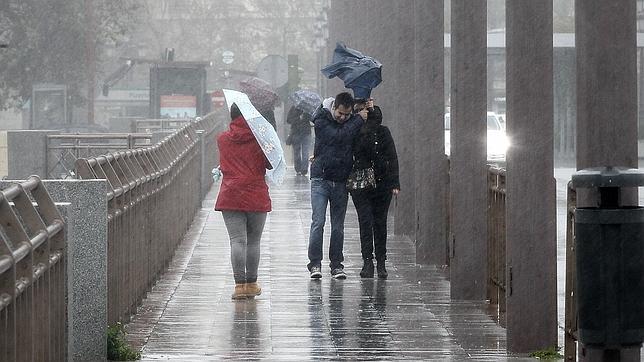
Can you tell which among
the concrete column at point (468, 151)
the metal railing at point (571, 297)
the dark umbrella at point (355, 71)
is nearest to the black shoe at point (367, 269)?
the dark umbrella at point (355, 71)

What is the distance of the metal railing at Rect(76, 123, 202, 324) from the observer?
1093cm

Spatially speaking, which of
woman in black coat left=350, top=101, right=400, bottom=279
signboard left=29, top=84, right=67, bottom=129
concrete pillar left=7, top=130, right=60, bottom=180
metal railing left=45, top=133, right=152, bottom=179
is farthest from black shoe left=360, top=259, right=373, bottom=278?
signboard left=29, top=84, right=67, bottom=129

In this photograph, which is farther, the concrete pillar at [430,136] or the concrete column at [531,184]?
the concrete pillar at [430,136]

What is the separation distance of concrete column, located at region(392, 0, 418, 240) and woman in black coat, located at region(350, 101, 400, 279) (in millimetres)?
4403

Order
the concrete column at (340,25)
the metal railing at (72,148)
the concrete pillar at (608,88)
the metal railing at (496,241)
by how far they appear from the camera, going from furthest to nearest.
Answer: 1. the concrete column at (340,25)
2. the metal railing at (72,148)
3. the metal railing at (496,241)
4. the concrete pillar at (608,88)

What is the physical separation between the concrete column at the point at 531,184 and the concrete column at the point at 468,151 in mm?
2977

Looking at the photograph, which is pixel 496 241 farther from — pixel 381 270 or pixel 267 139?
pixel 381 270

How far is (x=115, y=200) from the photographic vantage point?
36.3 ft

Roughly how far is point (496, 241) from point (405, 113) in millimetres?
7684

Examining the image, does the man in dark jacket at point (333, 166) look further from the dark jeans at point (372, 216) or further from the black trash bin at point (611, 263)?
the black trash bin at point (611, 263)

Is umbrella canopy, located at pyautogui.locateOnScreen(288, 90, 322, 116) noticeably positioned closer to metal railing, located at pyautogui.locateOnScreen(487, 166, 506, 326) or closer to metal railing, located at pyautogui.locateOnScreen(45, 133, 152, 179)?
metal railing, located at pyautogui.locateOnScreen(45, 133, 152, 179)

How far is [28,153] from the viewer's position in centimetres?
2758

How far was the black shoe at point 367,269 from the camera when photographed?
15555mm

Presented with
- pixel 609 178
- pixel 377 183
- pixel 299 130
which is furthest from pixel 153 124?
pixel 609 178
